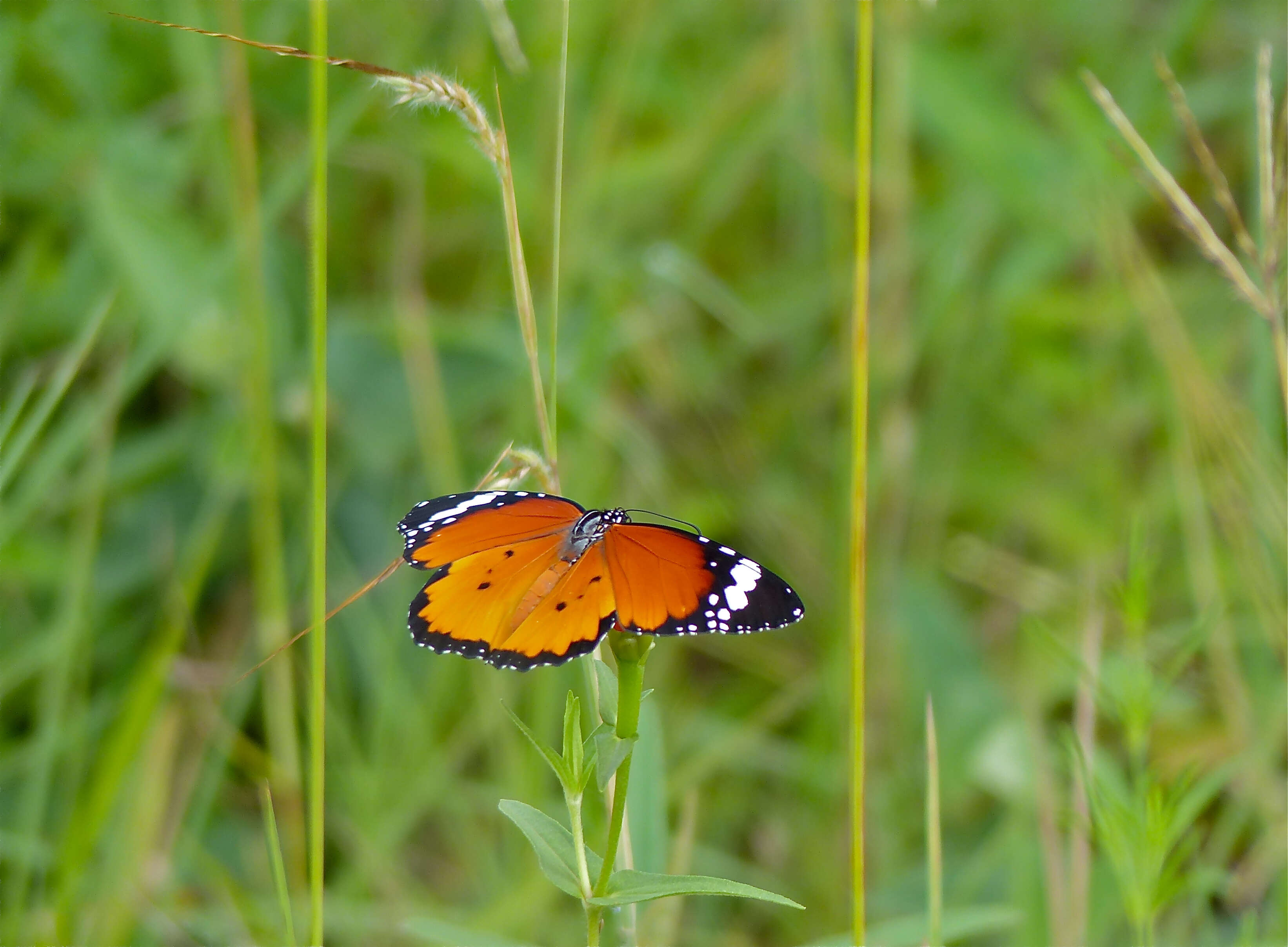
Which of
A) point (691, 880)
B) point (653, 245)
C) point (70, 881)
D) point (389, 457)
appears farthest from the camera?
point (653, 245)

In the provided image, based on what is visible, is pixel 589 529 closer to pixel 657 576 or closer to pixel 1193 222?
pixel 657 576

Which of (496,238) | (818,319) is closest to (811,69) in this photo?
(818,319)

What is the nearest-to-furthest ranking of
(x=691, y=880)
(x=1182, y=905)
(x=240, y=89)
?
(x=691, y=880), (x=240, y=89), (x=1182, y=905)

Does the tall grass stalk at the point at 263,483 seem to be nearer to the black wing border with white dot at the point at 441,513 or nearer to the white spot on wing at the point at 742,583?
the black wing border with white dot at the point at 441,513

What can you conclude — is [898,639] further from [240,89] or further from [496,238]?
[240,89]

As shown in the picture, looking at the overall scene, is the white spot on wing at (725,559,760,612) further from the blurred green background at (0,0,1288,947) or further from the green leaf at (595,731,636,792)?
the blurred green background at (0,0,1288,947)

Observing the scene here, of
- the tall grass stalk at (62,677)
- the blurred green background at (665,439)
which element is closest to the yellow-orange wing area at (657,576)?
the blurred green background at (665,439)

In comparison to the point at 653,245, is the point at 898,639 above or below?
below
